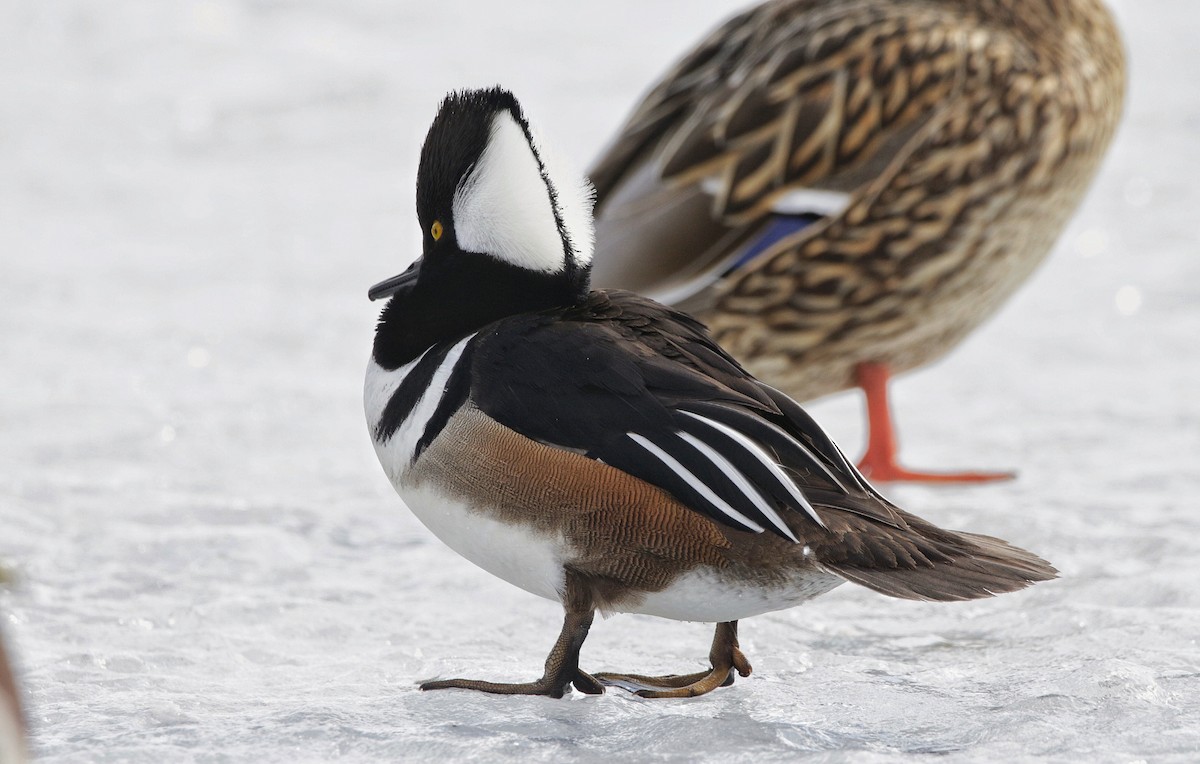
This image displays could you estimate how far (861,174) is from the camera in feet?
15.9

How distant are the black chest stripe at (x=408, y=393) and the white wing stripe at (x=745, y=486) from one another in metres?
0.59

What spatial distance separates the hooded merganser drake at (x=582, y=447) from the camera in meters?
2.91

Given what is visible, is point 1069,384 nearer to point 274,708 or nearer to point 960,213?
point 960,213

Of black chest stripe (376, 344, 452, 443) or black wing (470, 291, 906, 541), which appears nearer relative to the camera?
black wing (470, 291, 906, 541)

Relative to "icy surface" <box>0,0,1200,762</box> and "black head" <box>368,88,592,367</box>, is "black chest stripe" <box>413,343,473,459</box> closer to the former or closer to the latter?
"black head" <box>368,88,592,367</box>

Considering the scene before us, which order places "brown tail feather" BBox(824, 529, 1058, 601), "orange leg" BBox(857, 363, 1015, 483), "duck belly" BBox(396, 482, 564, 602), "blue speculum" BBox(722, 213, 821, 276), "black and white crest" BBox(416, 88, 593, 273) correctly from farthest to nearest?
"orange leg" BBox(857, 363, 1015, 483) → "blue speculum" BBox(722, 213, 821, 276) → "black and white crest" BBox(416, 88, 593, 273) → "duck belly" BBox(396, 482, 564, 602) → "brown tail feather" BBox(824, 529, 1058, 601)

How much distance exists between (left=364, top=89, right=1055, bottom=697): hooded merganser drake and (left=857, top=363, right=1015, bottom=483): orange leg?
6.97 ft

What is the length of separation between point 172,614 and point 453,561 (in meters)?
0.84

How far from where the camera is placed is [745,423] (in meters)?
2.95

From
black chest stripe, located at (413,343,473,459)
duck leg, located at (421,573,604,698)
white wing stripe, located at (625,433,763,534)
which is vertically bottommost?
duck leg, located at (421,573,604,698)

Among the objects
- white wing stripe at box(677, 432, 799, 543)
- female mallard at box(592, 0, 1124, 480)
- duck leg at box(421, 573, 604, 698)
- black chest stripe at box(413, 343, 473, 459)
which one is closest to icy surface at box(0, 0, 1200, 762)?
duck leg at box(421, 573, 604, 698)

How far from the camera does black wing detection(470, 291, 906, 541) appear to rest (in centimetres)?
289

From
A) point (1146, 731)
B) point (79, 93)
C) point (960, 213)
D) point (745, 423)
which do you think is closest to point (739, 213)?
point (960, 213)

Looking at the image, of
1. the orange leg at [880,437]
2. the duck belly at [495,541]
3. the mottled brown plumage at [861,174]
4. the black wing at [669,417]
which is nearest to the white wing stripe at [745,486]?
the black wing at [669,417]
